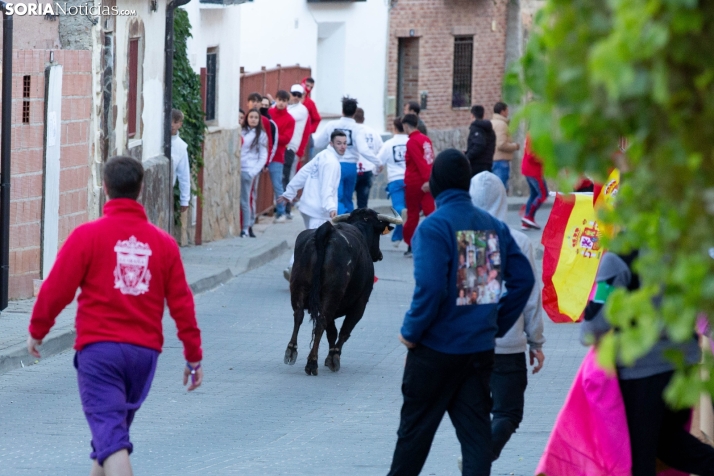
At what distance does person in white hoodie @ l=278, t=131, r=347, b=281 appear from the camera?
44.5ft

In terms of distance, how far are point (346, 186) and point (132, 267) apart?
12.5m

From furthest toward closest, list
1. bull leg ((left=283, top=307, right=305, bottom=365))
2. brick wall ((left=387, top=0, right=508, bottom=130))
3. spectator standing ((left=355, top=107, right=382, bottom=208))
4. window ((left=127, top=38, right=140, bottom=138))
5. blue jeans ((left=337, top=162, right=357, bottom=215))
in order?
brick wall ((left=387, top=0, right=508, bottom=130))
spectator standing ((left=355, top=107, right=382, bottom=208))
blue jeans ((left=337, top=162, right=357, bottom=215))
window ((left=127, top=38, right=140, bottom=138))
bull leg ((left=283, top=307, right=305, bottom=365))

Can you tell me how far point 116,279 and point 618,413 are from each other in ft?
7.21

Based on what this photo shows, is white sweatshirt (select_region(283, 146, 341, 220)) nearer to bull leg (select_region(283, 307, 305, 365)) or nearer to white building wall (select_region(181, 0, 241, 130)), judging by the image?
bull leg (select_region(283, 307, 305, 365))

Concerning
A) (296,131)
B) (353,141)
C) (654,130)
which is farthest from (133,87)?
(654,130)

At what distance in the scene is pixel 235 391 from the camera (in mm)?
9398

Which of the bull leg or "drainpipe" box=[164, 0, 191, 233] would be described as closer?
the bull leg

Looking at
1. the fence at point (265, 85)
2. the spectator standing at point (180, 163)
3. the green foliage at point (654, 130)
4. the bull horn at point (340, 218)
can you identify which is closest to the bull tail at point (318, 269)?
the bull horn at point (340, 218)

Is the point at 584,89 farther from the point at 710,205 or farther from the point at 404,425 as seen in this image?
the point at 404,425

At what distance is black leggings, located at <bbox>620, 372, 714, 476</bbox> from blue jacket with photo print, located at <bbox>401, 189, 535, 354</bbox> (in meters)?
0.67

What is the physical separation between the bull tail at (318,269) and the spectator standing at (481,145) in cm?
1041

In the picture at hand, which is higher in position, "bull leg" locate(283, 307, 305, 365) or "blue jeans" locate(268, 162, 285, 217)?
"blue jeans" locate(268, 162, 285, 217)

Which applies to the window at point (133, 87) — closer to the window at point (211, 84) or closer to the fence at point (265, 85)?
the window at point (211, 84)

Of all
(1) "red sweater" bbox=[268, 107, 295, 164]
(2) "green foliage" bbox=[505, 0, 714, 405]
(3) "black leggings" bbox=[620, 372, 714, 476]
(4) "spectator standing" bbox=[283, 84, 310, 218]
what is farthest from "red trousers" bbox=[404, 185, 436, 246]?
(2) "green foliage" bbox=[505, 0, 714, 405]
